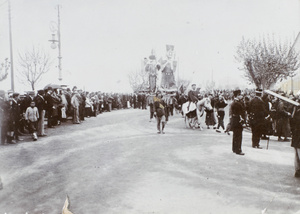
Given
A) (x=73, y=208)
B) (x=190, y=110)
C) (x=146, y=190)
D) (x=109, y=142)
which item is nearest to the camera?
(x=73, y=208)

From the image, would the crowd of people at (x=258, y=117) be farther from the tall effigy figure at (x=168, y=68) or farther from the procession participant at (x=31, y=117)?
the procession participant at (x=31, y=117)

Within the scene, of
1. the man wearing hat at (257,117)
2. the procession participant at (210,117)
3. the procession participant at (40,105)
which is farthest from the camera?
the procession participant at (210,117)

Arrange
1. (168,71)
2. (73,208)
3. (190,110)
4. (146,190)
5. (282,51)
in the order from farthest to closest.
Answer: (190,110) → (168,71) → (282,51) → (146,190) → (73,208)

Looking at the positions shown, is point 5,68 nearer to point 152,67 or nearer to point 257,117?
point 152,67

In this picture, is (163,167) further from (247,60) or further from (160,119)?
(160,119)

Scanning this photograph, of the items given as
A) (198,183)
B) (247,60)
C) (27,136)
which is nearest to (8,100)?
(27,136)

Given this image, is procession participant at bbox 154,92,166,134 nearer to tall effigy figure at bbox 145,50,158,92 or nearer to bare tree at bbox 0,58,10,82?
tall effigy figure at bbox 145,50,158,92

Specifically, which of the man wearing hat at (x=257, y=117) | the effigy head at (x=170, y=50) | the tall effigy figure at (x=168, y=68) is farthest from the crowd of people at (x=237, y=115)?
the effigy head at (x=170, y=50)
